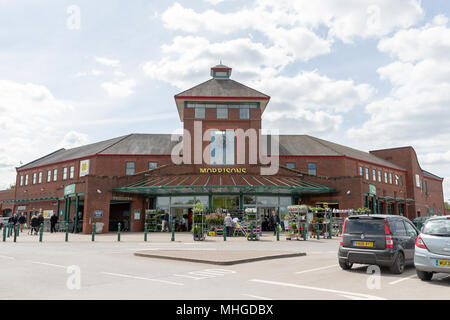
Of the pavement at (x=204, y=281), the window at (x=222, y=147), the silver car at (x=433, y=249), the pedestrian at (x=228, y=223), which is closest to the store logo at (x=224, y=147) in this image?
the window at (x=222, y=147)

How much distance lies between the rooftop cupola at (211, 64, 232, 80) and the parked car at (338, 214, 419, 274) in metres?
33.8

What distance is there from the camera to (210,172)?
35938 mm

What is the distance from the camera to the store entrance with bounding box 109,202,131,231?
123 ft

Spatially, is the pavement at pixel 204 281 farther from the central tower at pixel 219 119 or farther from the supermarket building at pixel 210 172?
the central tower at pixel 219 119

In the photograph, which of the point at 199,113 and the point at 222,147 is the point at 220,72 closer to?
the point at 199,113

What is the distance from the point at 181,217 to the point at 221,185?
20.7 feet

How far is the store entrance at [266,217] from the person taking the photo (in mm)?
34500

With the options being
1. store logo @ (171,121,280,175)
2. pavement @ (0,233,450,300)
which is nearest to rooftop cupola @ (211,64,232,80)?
store logo @ (171,121,280,175)

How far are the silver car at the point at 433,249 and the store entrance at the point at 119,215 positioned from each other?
101ft

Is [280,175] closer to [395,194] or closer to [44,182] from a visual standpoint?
[395,194]

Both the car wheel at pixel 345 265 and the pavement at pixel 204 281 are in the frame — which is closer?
the pavement at pixel 204 281

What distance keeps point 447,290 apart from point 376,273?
99.7 inches

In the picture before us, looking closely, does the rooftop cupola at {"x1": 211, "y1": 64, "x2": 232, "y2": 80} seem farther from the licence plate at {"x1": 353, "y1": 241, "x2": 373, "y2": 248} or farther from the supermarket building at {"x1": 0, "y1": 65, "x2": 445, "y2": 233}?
the licence plate at {"x1": 353, "y1": 241, "x2": 373, "y2": 248}

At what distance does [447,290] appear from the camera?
25.9 feet
